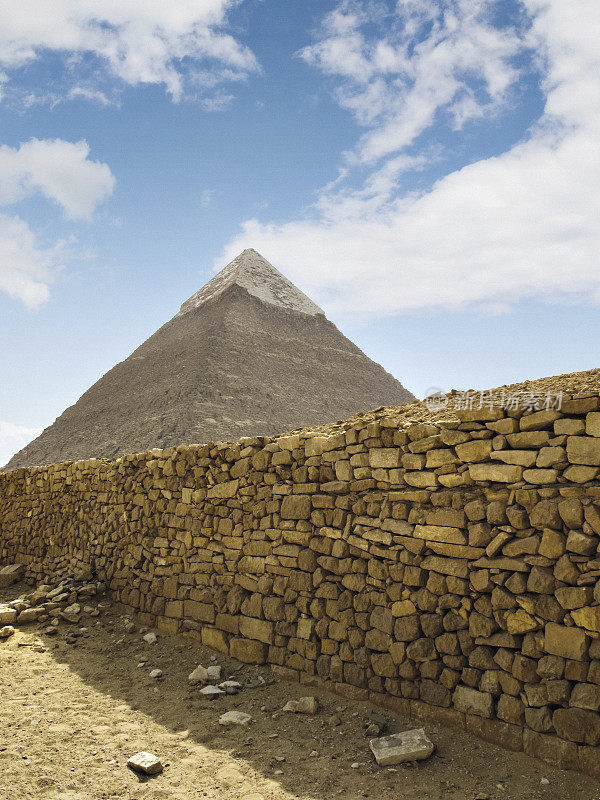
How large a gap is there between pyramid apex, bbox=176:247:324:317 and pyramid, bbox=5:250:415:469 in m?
0.20

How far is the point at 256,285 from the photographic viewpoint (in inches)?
3113

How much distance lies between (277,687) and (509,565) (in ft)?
8.21

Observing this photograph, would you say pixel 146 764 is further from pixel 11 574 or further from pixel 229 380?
pixel 229 380

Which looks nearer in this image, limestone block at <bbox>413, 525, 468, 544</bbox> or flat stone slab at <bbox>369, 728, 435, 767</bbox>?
flat stone slab at <bbox>369, 728, 435, 767</bbox>

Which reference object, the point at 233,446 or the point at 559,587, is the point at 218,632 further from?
the point at 559,587

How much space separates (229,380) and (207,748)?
54.5 metres

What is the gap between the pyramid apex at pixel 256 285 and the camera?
77.2m

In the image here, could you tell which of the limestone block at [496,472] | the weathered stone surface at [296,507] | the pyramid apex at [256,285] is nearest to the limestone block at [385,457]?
the limestone block at [496,472]

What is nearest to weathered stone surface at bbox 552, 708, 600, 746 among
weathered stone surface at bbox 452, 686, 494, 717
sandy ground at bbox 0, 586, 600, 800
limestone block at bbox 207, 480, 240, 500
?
sandy ground at bbox 0, 586, 600, 800

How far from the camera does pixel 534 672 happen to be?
3.76m

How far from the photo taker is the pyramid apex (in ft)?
253

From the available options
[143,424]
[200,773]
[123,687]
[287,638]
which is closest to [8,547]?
[123,687]

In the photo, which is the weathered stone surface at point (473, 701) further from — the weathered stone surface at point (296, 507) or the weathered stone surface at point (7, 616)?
the weathered stone surface at point (7, 616)

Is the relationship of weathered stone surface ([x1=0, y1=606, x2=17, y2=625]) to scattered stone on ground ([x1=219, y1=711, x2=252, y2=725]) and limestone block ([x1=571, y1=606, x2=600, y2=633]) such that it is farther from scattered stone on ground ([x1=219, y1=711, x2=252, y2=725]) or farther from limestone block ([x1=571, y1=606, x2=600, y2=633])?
limestone block ([x1=571, y1=606, x2=600, y2=633])
